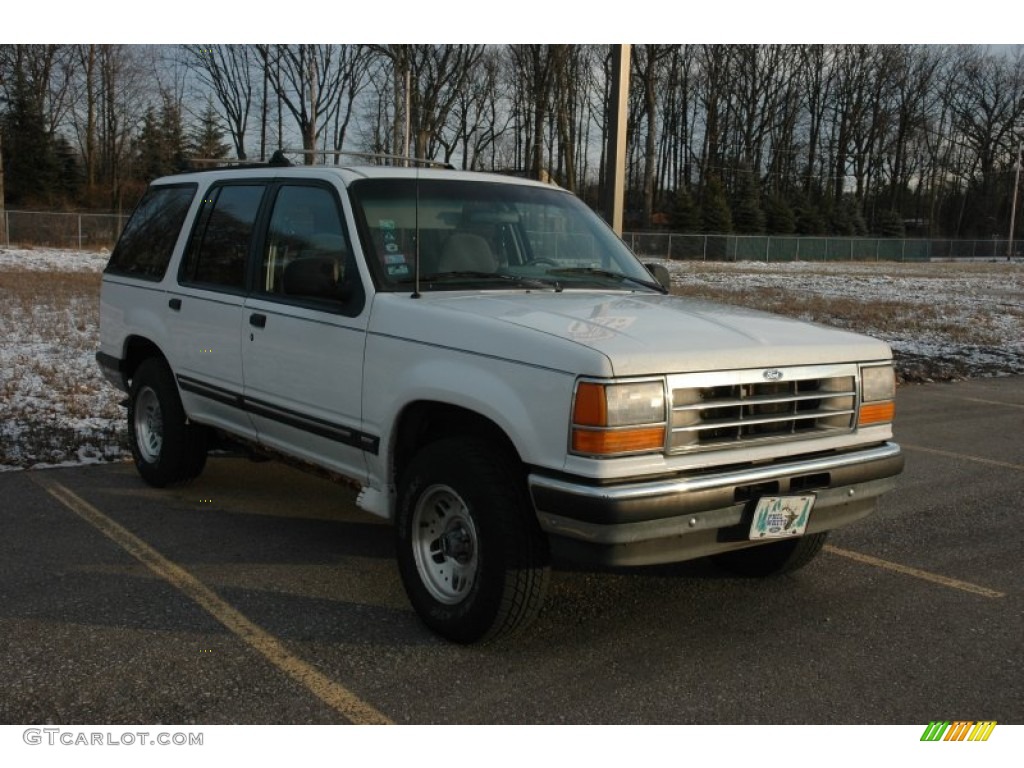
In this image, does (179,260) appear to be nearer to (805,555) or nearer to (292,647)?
(292,647)

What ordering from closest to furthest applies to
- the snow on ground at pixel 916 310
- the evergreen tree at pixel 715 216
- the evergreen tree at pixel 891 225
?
the snow on ground at pixel 916 310 → the evergreen tree at pixel 715 216 → the evergreen tree at pixel 891 225

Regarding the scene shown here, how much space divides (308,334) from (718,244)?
46802mm

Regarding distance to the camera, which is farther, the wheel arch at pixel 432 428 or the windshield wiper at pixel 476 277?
the windshield wiper at pixel 476 277

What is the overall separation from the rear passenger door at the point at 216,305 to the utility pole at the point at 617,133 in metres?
4.75

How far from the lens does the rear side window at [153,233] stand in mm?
6168

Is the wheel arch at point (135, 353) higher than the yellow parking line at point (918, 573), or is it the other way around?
the wheel arch at point (135, 353)

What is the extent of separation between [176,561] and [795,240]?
172 ft

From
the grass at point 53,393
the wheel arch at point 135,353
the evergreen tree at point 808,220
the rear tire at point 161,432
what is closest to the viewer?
the rear tire at point 161,432

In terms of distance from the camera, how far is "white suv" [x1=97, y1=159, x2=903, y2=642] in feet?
11.9

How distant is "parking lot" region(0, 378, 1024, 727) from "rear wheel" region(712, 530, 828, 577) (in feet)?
0.27

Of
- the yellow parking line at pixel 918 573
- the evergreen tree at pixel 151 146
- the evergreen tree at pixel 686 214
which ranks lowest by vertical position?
the yellow parking line at pixel 918 573

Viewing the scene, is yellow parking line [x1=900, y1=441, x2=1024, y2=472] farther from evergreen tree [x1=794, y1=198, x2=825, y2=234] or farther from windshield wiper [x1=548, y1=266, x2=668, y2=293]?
evergreen tree [x1=794, y1=198, x2=825, y2=234]

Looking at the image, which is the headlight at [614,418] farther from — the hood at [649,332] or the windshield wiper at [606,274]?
the windshield wiper at [606,274]

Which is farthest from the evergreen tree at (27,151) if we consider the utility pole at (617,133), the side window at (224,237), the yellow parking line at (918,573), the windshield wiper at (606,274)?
the yellow parking line at (918,573)
